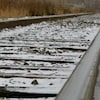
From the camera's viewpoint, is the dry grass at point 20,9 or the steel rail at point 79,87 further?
the dry grass at point 20,9

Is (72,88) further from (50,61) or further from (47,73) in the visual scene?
(50,61)

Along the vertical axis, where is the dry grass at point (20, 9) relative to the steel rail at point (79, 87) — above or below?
above

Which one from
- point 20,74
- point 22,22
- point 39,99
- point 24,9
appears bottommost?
point 39,99

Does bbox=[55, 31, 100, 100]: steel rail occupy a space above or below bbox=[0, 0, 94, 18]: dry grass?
below

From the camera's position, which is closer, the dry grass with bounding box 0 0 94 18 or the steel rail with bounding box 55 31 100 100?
the steel rail with bounding box 55 31 100 100

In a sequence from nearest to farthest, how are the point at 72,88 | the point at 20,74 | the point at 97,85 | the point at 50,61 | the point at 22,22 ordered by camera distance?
the point at 72,88 < the point at 97,85 < the point at 20,74 < the point at 50,61 < the point at 22,22

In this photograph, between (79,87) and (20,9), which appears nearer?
(79,87)

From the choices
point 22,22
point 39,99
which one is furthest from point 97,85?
point 22,22

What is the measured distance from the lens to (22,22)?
11.7m

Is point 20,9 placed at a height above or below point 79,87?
above

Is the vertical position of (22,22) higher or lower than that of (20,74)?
higher

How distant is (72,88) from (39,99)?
0.74 ft

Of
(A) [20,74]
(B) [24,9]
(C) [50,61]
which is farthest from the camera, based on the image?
(B) [24,9]

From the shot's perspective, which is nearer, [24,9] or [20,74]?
[20,74]
